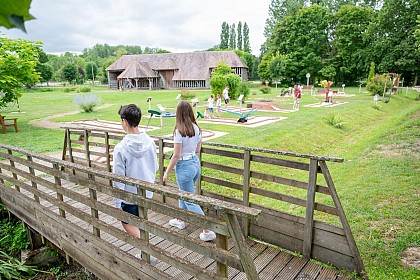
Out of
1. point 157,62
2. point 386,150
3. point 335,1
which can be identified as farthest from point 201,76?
point 386,150

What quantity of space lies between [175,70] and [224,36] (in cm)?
4388

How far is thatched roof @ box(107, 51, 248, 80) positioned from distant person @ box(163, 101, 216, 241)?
42612 mm

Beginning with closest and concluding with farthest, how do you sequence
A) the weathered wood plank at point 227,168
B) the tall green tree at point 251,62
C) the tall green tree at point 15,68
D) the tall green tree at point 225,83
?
1. the weathered wood plank at point 227,168
2. the tall green tree at point 15,68
3. the tall green tree at point 225,83
4. the tall green tree at point 251,62

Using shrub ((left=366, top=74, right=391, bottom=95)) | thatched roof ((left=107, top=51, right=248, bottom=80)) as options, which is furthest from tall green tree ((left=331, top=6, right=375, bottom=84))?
shrub ((left=366, top=74, right=391, bottom=95))

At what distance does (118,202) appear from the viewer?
337 cm

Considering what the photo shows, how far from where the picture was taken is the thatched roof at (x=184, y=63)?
46656 millimetres

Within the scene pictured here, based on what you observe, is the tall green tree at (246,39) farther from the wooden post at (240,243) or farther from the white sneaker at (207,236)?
the wooden post at (240,243)

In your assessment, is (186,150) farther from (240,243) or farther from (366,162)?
(366,162)

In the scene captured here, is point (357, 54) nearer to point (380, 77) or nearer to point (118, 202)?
point (380, 77)

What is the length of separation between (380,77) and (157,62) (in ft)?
110

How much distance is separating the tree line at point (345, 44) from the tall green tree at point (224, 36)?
33448 millimetres

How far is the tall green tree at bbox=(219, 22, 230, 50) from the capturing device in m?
85.8

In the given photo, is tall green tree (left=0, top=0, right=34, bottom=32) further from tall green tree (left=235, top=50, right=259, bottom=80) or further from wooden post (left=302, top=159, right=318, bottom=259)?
tall green tree (left=235, top=50, right=259, bottom=80)

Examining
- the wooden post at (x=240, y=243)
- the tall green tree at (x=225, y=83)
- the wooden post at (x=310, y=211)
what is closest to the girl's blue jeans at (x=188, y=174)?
the wooden post at (x=310, y=211)
